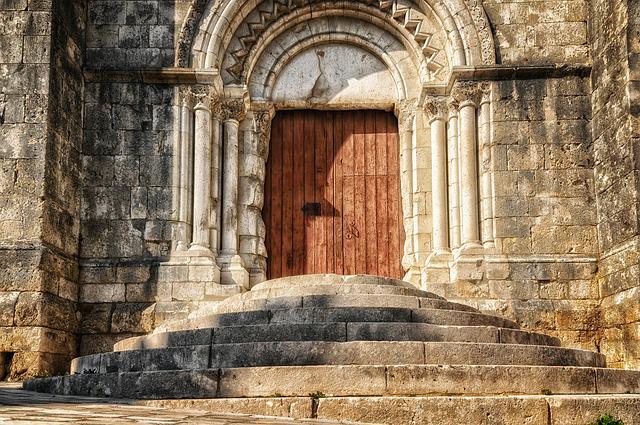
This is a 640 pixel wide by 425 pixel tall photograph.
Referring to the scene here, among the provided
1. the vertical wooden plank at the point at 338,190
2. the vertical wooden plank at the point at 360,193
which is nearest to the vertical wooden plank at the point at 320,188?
the vertical wooden plank at the point at 338,190

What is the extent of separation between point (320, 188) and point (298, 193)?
320 millimetres

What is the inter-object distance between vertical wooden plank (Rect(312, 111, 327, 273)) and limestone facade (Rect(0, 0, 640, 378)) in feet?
1.14

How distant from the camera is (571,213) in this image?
10836 mm

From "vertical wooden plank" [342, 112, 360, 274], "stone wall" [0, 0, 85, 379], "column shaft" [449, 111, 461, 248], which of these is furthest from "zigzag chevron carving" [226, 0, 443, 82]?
"stone wall" [0, 0, 85, 379]

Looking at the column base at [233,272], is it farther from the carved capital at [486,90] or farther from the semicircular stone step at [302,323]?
the carved capital at [486,90]

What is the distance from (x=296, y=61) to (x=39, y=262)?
4668 millimetres

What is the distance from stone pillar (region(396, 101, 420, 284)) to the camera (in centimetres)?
1155

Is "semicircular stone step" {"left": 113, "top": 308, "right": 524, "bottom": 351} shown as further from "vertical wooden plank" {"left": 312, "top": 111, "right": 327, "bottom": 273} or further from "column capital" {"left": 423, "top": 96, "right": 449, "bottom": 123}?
"column capital" {"left": 423, "top": 96, "right": 449, "bottom": 123}

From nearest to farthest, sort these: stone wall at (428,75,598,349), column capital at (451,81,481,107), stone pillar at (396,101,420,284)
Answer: stone wall at (428,75,598,349)
column capital at (451,81,481,107)
stone pillar at (396,101,420,284)

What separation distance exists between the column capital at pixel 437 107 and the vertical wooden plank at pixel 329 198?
4.83 feet

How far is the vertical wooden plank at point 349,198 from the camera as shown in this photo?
11.8m

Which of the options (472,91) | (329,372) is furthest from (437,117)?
(329,372)

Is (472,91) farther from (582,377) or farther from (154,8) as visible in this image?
(582,377)

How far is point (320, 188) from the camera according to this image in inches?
472
